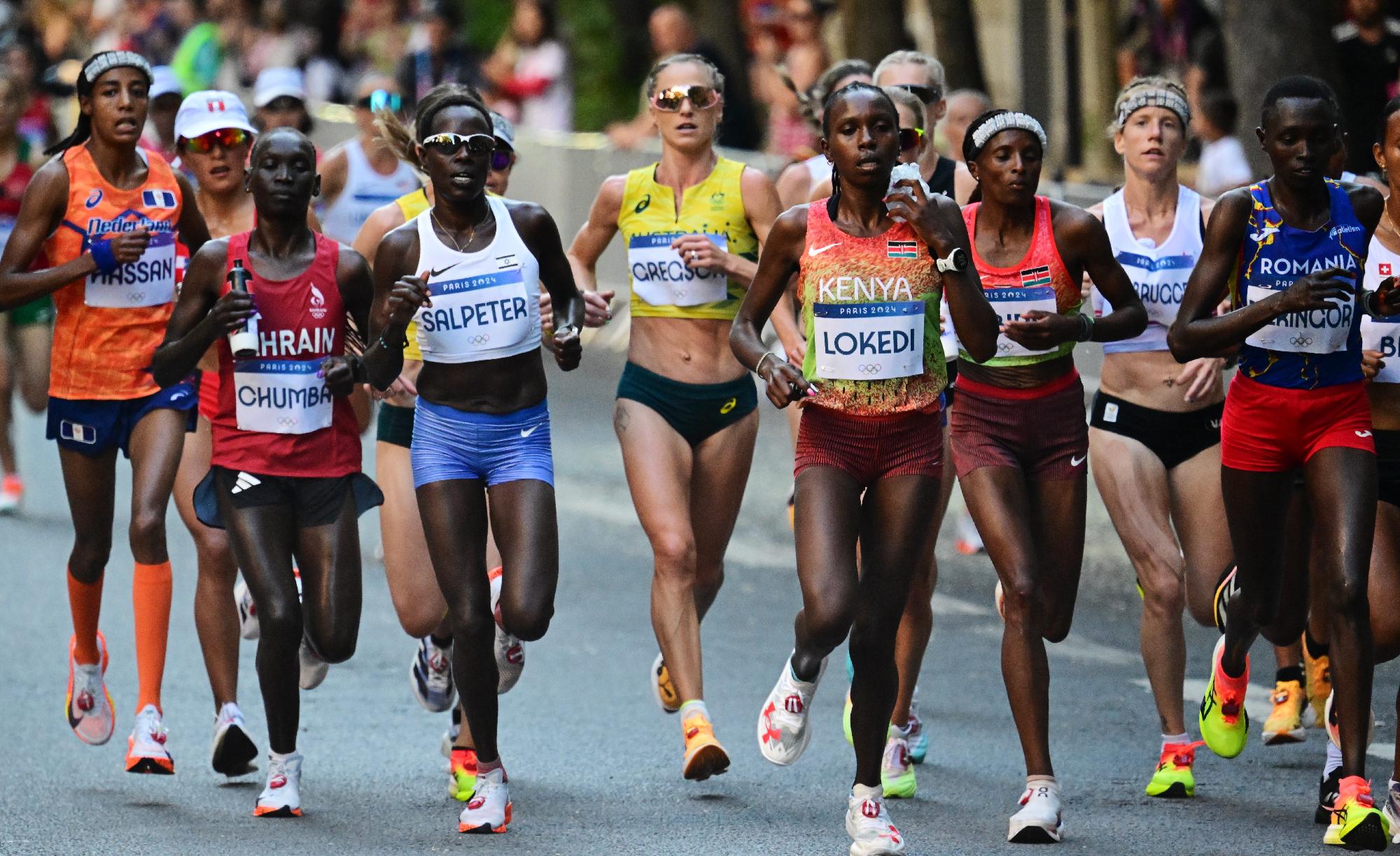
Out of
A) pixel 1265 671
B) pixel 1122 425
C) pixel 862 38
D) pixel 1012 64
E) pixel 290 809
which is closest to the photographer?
pixel 290 809

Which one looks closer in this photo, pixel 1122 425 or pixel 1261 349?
pixel 1261 349

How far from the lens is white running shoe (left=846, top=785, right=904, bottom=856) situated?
684 cm

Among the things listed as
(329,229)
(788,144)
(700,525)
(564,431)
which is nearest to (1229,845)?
(700,525)

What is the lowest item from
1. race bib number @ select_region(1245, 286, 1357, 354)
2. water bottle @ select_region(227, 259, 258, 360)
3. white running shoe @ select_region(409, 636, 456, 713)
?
white running shoe @ select_region(409, 636, 456, 713)

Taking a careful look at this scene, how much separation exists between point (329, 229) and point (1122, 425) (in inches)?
192

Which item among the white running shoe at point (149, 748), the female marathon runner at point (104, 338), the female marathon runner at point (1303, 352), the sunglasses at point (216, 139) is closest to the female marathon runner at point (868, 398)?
the female marathon runner at point (1303, 352)

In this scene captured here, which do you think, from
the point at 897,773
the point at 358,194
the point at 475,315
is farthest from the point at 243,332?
the point at 358,194

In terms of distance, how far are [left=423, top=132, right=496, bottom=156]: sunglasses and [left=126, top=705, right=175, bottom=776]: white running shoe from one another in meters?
2.27

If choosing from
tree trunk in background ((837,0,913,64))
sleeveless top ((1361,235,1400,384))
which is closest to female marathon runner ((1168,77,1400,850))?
sleeveless top ((1361,235,1400,384))

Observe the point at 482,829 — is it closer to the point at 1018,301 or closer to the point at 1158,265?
the point at 1018,301

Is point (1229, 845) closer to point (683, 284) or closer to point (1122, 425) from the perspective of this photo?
point (1122, 425)

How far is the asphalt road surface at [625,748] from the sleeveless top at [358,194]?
183cm

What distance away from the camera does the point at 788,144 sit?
1744cm

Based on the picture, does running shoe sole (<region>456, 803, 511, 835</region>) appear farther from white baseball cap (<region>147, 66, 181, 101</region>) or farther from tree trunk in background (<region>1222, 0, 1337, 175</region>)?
tree trunk in background (<region>1222, 0, 1337, 175</region>)
